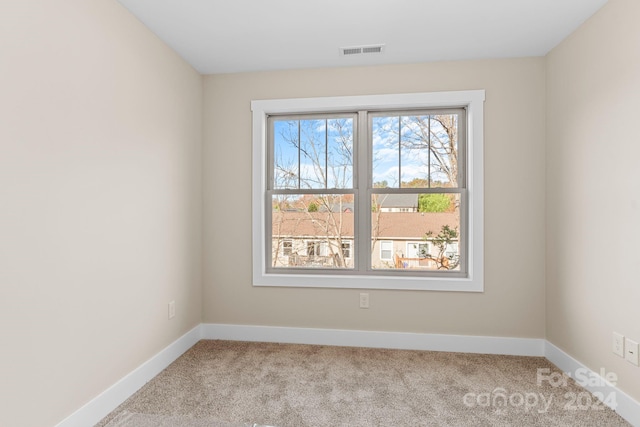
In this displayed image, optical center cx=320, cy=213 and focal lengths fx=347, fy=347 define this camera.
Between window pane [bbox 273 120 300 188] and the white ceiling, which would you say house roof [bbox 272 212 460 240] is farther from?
the white ceiling

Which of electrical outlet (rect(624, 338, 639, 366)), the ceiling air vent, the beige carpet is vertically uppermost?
the ceiling air vent

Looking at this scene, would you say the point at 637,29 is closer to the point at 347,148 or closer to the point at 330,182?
the point at 347,148

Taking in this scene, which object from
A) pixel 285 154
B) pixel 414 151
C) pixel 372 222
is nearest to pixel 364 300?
pixel 372 222

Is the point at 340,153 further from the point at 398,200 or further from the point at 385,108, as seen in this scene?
the point at 398,200

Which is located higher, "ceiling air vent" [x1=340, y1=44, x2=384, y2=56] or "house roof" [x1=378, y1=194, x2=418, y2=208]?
"ceiling air vent" [x1=340, y1=44, x2=384, y2=56]

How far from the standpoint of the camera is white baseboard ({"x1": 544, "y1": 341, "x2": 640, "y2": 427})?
6.28ft

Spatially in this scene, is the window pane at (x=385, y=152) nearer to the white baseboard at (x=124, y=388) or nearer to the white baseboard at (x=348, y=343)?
the white baseboard at (x=348, y=343)

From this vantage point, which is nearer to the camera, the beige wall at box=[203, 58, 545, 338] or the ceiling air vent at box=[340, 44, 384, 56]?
the ceiling air vent at box=[340, 44, 384, 56]

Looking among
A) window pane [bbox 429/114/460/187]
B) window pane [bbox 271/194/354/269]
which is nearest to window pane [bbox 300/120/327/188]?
window pane [bbox 271/194/354/269]

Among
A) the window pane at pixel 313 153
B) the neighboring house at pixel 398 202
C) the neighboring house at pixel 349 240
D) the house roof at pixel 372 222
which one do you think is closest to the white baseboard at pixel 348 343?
the neighboring house at pixel 349 240

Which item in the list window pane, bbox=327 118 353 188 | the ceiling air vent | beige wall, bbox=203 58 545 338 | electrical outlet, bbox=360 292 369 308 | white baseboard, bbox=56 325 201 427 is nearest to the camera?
white baseboard, bbox=56 325 201 427

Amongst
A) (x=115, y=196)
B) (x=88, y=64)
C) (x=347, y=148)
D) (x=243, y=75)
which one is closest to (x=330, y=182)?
(x=347, y=148)

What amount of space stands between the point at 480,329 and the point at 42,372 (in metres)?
2.92

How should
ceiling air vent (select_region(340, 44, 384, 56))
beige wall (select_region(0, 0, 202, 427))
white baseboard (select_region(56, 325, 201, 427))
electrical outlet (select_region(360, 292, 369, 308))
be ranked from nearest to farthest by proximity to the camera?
beige wall (select_region(0, 0, 202, 427)) < white baseboard (select_region(56, 325, 201, 427)) < ceiling air vent (select_region(340, 44, 384, 56)) < electrical outlet (select_region(360, 292, 369, 308))
